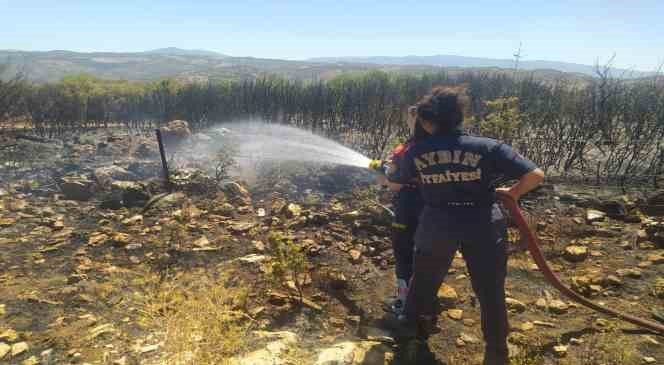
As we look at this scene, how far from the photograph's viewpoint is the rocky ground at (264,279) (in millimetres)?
2672

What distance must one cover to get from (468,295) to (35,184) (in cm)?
802

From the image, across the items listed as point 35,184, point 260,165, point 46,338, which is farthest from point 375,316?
point 35,184

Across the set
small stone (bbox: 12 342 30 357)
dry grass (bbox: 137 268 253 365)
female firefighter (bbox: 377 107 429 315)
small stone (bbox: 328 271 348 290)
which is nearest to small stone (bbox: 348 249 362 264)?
small stone (bbox: 328 271 348 290)

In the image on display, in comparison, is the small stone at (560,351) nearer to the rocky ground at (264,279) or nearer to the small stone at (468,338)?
the rocky ground at (264,279)

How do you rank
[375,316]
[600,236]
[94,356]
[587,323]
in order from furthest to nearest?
[600,236], [375,316], [587,323], [94,356]

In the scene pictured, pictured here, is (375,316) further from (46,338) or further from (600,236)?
(600,236)

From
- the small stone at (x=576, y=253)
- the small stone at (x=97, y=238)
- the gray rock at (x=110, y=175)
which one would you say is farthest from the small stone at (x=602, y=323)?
the gray rock at (x=110, y=175)

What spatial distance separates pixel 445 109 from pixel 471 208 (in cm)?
64

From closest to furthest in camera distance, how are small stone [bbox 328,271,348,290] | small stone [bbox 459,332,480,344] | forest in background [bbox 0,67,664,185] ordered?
small stone [bbox 459,332,480,344], small stone [bbox 328,271,348,290], forest in background [bbox 0,67,664,185]

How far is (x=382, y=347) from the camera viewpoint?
2.78m

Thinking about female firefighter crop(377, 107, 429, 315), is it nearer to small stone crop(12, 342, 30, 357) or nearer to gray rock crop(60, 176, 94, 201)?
small stone crop(12, 342, 30, 357)

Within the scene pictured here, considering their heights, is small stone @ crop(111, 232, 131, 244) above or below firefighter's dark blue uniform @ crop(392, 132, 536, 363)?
below

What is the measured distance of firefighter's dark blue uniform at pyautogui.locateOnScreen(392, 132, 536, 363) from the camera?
84.5 inches

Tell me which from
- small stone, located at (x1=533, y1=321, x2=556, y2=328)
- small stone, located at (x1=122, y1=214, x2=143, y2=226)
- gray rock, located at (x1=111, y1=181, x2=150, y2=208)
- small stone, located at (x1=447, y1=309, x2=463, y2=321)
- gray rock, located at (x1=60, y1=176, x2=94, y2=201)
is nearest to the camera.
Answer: small stone, located at (x1=533, y1=321, x2=556, y2=328)
